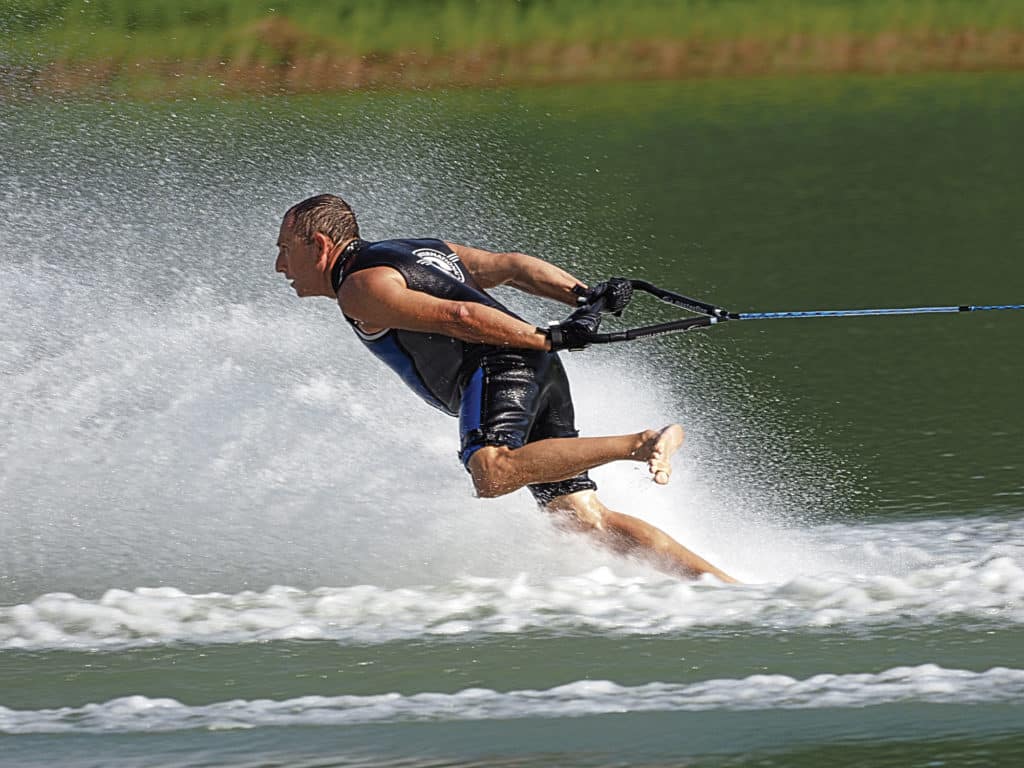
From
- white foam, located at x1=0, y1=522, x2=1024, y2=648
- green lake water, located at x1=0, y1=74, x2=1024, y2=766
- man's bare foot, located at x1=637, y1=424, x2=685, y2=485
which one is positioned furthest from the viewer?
man's bare foot, located at x1=637, y1=424, x2=685, y2=485

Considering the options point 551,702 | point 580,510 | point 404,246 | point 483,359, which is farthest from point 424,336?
point 551,702

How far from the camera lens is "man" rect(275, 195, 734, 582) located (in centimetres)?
567

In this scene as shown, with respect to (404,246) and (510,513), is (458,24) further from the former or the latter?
(404,246)

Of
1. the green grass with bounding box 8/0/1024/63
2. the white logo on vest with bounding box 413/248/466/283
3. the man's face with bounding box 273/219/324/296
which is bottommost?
the man's face with bounding box 273/219/324/296

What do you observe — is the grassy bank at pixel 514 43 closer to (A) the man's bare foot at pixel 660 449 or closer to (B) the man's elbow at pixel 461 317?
(B) the man's elbow at pixel 461 317

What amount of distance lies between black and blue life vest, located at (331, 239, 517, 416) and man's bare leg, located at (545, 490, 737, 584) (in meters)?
0.51

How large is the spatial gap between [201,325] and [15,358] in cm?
82

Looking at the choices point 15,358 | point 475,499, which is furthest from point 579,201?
point 475,499

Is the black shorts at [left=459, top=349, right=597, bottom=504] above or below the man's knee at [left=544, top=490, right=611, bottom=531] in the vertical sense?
above

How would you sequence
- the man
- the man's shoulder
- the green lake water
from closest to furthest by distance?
the green lake water, the man, the man's shoulder

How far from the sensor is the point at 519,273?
637 cm

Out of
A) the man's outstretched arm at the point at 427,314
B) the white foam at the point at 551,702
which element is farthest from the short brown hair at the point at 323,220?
the white foam at the point at 551,702

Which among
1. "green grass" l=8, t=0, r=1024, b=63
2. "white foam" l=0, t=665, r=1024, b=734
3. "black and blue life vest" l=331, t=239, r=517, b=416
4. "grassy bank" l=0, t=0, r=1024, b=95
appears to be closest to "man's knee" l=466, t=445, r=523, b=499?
"black and blue life vest" l=331, t=239, r=517, b=416

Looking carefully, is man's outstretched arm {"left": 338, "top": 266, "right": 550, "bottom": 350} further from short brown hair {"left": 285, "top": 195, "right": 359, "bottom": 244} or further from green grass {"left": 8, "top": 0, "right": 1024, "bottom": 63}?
green grass {"left": 8, "top": 0, "right": 1024, "bottom": 63}
